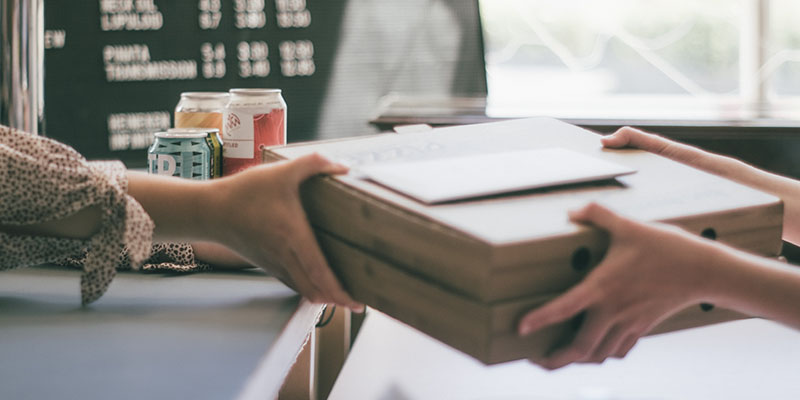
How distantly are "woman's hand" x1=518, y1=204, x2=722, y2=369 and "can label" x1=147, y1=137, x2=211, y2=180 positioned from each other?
518 mm

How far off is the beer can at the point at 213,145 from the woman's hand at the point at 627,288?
0.54 meters

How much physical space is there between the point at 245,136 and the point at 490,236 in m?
0.56

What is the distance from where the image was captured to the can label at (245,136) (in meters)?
1.02

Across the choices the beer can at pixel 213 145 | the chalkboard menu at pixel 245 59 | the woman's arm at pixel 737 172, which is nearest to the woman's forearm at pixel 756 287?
the woman's arm at pixel 737 172

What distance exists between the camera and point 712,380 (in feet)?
3.22

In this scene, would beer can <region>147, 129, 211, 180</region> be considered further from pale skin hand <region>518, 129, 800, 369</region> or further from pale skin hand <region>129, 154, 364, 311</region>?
pale skin hand <region>518, 129, 800, 369</region>

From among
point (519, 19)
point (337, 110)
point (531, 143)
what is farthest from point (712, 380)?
point (519, 19)

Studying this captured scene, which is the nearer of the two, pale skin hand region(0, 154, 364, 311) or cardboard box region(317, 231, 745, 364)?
cardboard box region(317, 231, 745, 364)

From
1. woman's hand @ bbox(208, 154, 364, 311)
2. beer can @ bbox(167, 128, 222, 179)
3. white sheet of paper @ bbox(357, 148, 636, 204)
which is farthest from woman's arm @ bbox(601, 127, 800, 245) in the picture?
beer can @ bbox(167, 128, 222, 179)

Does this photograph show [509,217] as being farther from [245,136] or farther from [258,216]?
[245,136]

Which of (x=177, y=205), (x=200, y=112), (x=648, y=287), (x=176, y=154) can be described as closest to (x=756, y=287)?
(x=648, y=287)

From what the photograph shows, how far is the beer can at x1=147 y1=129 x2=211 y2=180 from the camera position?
3.07 ft

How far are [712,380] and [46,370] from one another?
2.53 feet

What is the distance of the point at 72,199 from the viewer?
0.74 meters
